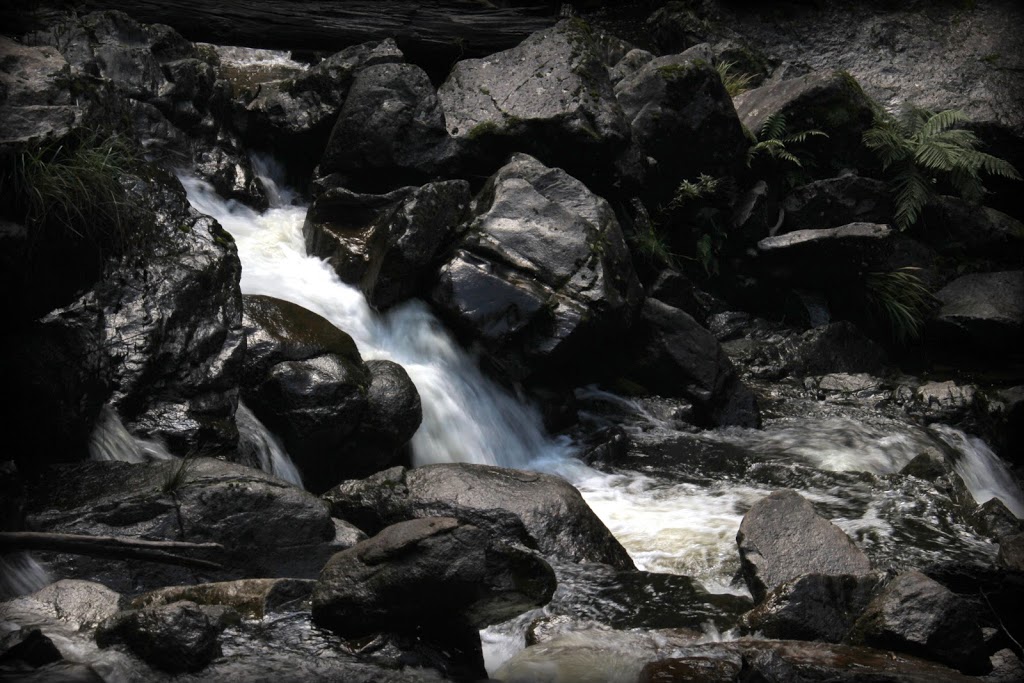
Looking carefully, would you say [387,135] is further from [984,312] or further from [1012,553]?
[984,312]

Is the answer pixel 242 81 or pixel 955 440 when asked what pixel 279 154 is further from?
pixel 955 440

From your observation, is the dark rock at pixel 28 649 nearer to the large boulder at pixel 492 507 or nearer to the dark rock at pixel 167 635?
the dark rock at pixel 167 635

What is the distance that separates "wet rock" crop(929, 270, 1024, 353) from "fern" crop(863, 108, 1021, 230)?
1016 millimetres

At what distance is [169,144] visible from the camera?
9.02m

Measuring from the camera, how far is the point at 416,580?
11.4 feet

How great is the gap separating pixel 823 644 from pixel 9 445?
4313mm

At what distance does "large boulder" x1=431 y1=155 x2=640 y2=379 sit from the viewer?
25.8 ft

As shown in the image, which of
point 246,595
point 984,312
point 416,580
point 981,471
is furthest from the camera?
point 984,312

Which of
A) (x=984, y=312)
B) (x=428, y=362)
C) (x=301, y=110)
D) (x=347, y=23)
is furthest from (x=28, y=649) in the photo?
(x=984, y=312)

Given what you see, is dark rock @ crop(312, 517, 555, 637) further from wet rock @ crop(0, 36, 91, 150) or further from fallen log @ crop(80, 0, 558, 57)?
fallen log @ crop(80, 0, 558, 57)

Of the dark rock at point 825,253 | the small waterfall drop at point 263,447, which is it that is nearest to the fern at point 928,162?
the dark rock at point 825,253

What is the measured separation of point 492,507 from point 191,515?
1.81 meters

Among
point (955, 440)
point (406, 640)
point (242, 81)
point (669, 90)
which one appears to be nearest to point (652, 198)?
point (669, 90)

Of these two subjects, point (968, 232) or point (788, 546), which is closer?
point (788, 546)
